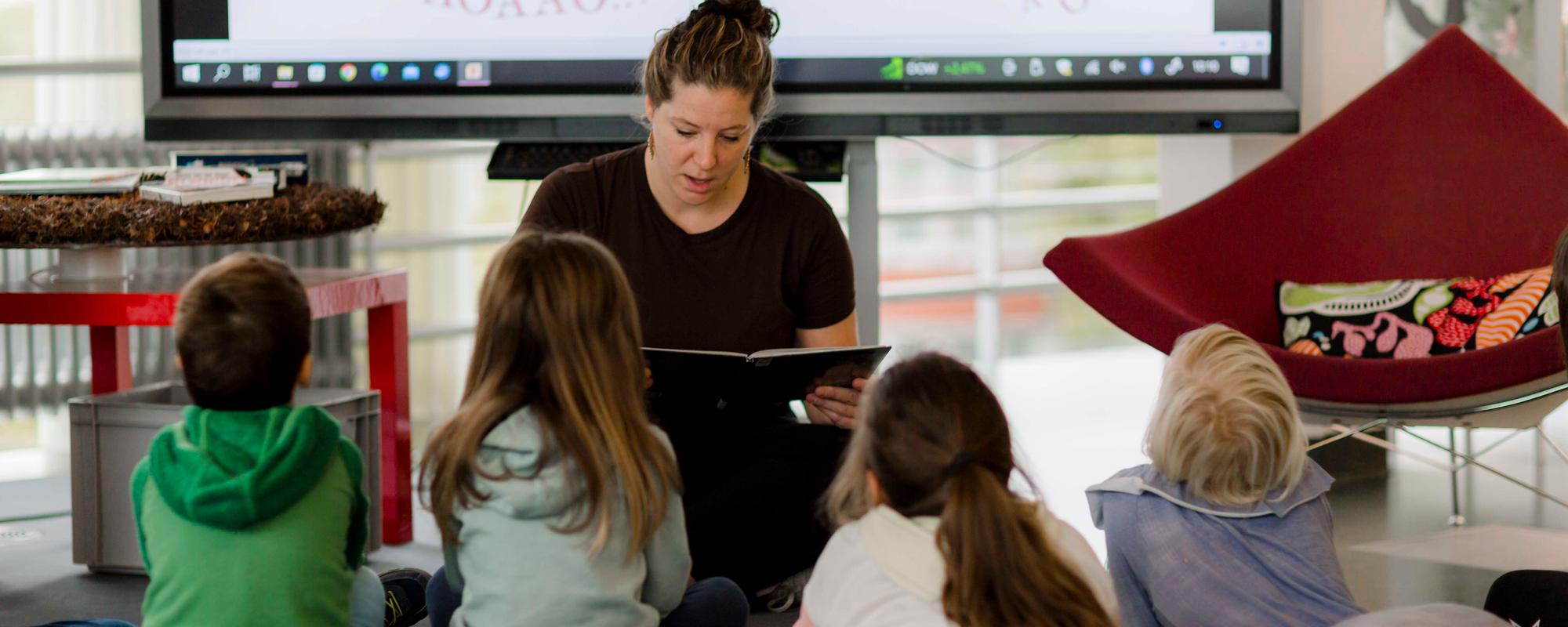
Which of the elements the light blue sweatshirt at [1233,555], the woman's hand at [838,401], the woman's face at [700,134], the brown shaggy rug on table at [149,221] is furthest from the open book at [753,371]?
the brown shaggy rug on table at [149,221]

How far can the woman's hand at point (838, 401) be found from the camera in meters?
2.07

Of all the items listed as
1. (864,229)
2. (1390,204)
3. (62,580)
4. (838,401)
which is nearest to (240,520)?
(838,401)

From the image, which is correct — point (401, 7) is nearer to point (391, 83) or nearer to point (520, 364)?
point (391, 83)

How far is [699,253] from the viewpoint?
224 centimetres

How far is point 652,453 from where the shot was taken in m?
1.54

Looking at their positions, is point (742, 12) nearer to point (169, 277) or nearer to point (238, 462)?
point (238, 462)

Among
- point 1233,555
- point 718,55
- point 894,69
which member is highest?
point 894,69

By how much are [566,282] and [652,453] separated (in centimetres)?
19

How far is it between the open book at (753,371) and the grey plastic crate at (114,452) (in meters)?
0.71

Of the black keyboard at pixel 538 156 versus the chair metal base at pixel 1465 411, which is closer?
the chair metal base at pixel 1465 411

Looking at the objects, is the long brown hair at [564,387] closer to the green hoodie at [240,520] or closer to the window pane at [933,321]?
the green hoodie at [240,520]

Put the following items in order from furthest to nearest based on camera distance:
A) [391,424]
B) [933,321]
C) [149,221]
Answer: [933,321] < [391,424] < [149,221]

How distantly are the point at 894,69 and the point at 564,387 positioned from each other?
1652 millimetres

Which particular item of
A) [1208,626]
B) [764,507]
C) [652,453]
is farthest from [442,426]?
[1208,626]
